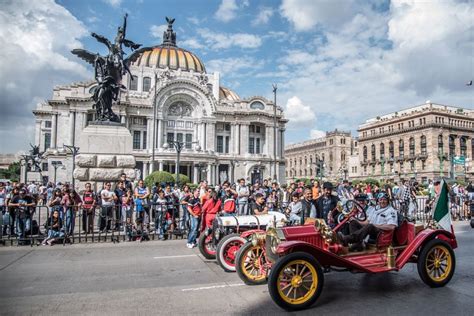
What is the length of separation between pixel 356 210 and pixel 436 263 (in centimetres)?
160

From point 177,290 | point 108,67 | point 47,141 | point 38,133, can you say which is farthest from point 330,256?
point 38,133

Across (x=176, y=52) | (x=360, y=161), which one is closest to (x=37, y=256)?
(x=176, y=52)

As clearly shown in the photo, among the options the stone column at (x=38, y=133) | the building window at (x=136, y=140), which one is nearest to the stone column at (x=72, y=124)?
the building window at (x=136, y=140)

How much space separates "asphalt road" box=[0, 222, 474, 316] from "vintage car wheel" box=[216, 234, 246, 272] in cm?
18

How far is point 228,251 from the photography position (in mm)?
7246

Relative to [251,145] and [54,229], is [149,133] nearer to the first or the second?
[251,145]

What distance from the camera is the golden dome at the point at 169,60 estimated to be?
71006 mm

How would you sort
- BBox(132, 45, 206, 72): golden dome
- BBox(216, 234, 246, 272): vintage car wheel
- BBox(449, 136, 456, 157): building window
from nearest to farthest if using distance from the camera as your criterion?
BBox(216, 234, 246, 272): vintage car wheel
BBox(132, 45, 206, 72): golden dome
BBox(449, 136, 456, 157): building window

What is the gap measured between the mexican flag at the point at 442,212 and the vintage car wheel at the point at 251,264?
134 inches

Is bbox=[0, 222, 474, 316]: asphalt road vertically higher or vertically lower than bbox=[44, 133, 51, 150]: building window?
lower

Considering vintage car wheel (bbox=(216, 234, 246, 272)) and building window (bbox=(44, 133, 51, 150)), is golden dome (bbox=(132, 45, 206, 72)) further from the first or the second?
vintage car wheel (bbox=(216, 234, 246, 272))

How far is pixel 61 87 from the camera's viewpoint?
61750 mm

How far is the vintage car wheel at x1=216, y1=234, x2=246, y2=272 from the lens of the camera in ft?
23.4

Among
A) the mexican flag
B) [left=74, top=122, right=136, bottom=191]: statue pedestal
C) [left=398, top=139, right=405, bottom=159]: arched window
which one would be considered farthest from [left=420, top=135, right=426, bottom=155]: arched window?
the mexican flag
